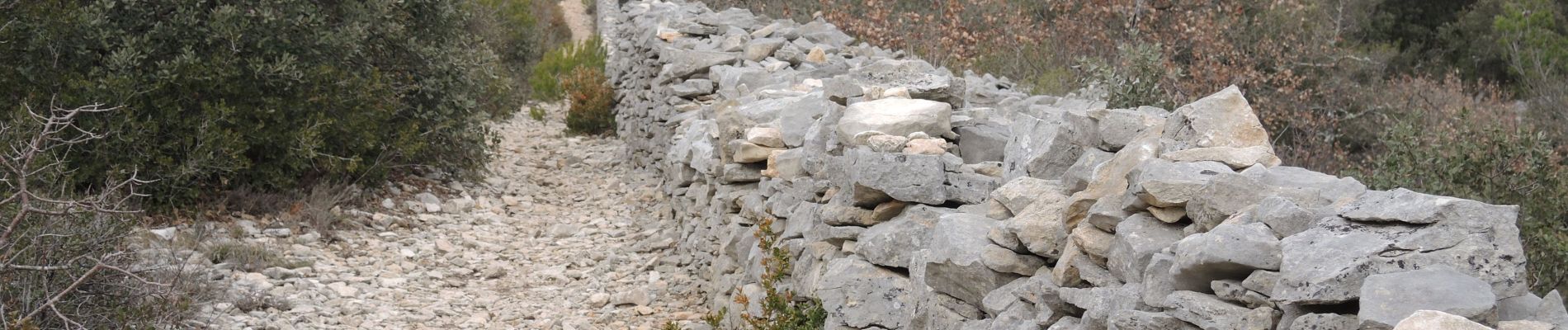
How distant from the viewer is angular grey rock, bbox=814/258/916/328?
452 centimetres

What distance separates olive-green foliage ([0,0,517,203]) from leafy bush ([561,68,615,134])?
3897 mm

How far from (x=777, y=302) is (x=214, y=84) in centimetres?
409

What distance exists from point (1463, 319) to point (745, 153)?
15.6ft

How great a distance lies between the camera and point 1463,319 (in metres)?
2.14

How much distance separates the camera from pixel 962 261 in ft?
12.1

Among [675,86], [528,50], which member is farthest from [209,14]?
[528,50]

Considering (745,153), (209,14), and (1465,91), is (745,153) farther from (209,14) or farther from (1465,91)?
(1465,91)

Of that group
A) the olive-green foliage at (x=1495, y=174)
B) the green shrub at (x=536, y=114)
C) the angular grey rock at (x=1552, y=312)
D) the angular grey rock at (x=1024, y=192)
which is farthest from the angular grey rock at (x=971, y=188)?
the green shrub at (x=536, y=114)

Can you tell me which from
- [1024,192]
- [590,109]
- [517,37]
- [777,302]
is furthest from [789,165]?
[517,37]

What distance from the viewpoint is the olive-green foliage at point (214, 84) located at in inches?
277

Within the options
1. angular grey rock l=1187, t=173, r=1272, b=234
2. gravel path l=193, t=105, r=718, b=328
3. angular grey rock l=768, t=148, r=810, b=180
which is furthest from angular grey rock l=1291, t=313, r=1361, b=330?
gravel path l=193, t=105, r=718, b=328

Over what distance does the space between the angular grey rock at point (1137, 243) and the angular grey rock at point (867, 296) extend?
133 centimetres

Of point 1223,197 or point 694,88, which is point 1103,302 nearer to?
point 1223,197

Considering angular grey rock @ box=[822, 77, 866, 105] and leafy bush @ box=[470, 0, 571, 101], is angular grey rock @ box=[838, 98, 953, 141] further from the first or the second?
leafy bush @ box=[470, 0, 571, 101]
